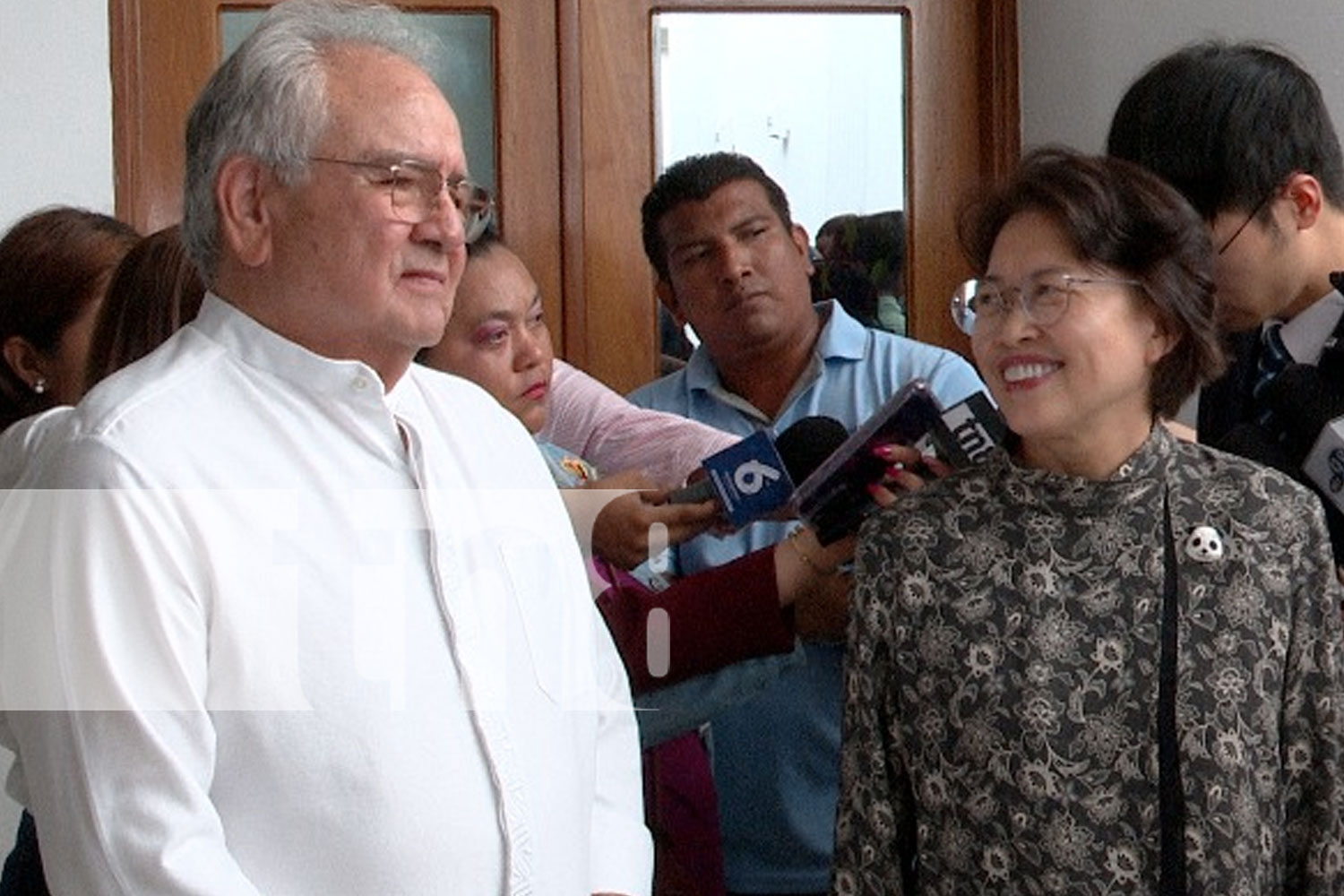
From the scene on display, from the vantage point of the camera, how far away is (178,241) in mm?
1887

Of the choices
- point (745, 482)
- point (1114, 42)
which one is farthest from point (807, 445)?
point (1114, 42)

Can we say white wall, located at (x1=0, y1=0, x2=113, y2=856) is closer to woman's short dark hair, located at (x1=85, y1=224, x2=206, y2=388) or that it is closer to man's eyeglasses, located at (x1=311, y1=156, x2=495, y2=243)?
woman's short dark hair, located at (x1=85, y1=224, x2=206, y2=388)

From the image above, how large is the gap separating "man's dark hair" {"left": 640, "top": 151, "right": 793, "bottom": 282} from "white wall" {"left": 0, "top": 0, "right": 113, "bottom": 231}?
99 cm

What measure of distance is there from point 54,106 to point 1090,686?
2119 mm

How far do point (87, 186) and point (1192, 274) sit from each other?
199 centimetres

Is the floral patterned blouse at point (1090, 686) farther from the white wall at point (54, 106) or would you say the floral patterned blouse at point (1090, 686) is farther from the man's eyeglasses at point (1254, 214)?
the white wall at point (54, 106)

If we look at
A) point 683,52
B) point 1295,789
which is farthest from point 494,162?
point 1295,789

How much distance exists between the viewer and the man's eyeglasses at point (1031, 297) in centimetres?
177

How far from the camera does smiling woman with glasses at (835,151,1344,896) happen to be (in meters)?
1.67

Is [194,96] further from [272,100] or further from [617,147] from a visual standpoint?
[272,100]

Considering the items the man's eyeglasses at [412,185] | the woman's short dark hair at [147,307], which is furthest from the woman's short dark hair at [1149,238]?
the woman's short dark hair at [147,307]

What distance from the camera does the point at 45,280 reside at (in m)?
2.18

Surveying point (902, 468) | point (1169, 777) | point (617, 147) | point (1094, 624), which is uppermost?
point (617, 147)

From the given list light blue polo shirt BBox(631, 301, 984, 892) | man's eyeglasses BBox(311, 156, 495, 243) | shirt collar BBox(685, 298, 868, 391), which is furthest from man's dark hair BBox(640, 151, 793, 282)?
man's eyeglasses BBox(311, 156, 495, 243)
